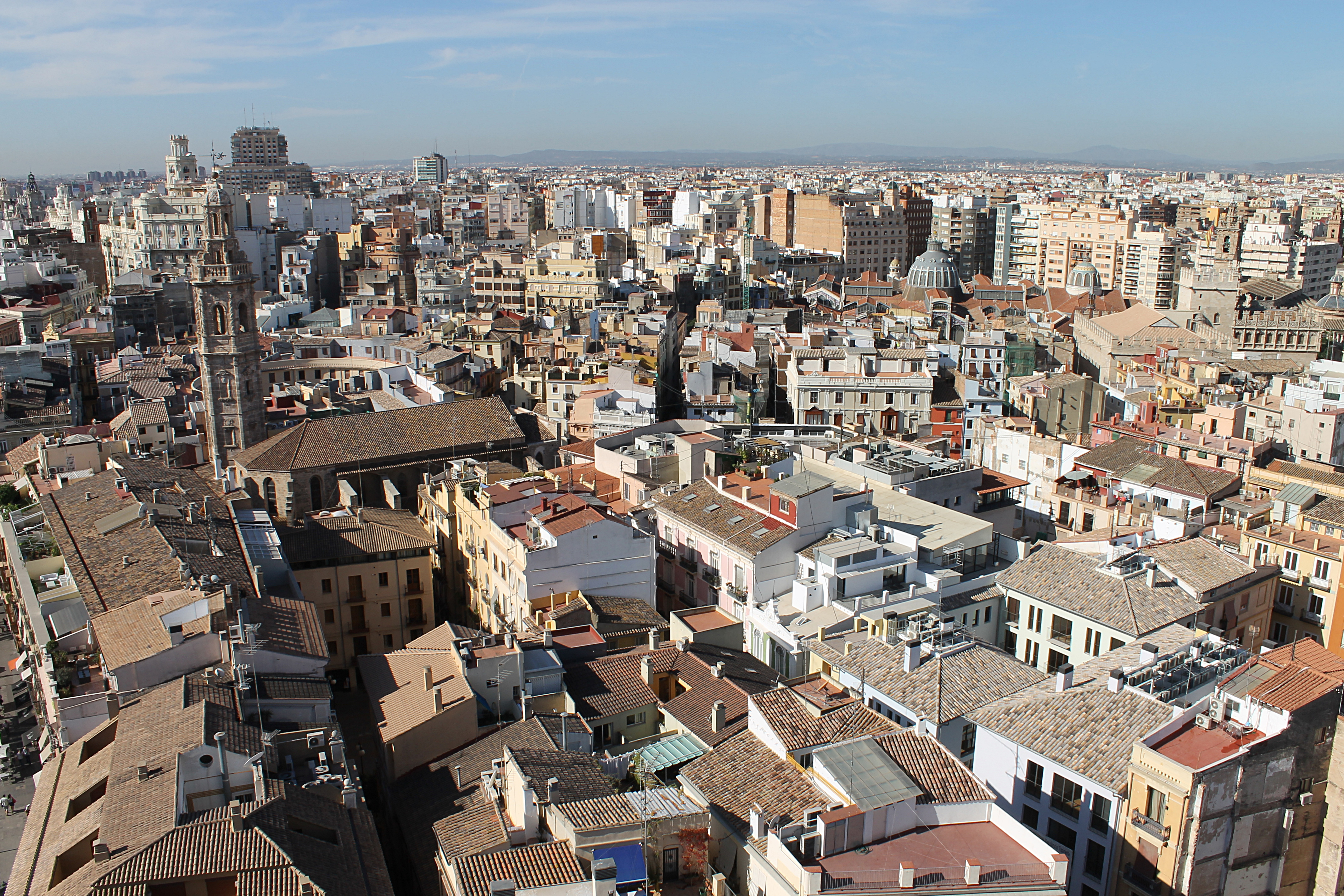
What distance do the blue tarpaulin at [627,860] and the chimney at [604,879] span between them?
0.28m

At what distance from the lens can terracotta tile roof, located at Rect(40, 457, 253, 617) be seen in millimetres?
27344

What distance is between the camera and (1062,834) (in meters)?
20.8

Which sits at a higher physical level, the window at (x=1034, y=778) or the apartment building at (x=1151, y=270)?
the apartment building at (x=1151, y=270)

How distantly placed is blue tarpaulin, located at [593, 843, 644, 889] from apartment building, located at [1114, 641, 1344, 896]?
29.4 ft

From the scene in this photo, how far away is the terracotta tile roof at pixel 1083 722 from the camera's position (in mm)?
20312

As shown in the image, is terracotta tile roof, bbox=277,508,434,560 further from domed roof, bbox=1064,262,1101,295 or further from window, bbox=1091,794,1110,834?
domed roof, bbox=1064,262,1101,295

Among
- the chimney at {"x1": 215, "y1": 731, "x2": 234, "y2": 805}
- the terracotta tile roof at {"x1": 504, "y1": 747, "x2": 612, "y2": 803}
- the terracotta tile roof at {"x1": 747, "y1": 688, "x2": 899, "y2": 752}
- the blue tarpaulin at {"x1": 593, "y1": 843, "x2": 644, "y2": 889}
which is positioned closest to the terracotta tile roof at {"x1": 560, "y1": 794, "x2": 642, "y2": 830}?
the terracotta tile roof at {"x1": 504, "y1": 747, "x2": 612, "y2": 803}

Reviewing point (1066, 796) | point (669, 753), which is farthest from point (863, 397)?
point (1066, 796)

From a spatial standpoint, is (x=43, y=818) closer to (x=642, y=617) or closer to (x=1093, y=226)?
(x=642, y=617)

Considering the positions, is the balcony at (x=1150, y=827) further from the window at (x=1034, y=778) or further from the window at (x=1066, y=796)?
the window at (x=1034, y=778)

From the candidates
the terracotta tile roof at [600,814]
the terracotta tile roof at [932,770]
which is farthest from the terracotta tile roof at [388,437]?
the terracotta tile roof at [932,770]

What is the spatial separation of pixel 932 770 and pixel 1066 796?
11.0ft

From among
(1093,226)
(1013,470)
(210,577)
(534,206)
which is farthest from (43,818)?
(534,206)

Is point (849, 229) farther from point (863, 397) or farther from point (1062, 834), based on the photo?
point (1062, 834)
